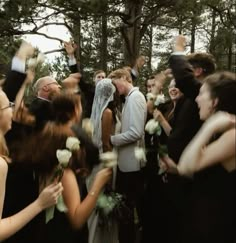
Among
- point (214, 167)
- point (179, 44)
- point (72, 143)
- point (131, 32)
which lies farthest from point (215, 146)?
point (131, 32)

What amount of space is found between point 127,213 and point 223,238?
2211mm

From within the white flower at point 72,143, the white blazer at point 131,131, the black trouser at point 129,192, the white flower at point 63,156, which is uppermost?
the white flower at point 72,143

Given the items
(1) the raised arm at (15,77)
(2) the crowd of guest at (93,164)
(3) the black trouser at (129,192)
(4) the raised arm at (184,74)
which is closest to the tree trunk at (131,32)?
(3) the black trouser at (129,192)

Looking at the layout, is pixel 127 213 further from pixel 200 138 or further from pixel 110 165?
pixel 200 138

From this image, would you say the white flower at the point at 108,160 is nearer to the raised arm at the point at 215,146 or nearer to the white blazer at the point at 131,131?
the raised arm at the point at 215,146

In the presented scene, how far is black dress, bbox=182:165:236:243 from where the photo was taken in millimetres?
2631

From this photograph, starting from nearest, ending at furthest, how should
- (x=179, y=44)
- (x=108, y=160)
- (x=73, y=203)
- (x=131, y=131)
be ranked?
(x=73, y=203) → (x=108, y=160) → (x=179, y=44) → (x=131, y=131)

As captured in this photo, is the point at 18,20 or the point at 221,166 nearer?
the point at 221,166

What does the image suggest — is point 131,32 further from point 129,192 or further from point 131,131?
point 129,192

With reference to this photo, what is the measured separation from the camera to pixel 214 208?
2.67 metres

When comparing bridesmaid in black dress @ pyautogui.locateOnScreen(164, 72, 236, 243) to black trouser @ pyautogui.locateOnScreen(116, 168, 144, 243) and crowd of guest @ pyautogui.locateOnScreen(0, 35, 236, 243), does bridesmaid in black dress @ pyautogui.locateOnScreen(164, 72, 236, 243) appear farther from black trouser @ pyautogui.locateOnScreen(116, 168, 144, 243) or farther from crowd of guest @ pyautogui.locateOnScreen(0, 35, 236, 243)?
black trouser @ pyautogui.locateOnScreen(116, 168, 144, 243)

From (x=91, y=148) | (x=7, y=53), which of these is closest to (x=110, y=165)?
(x=91, y=148)

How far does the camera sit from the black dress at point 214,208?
Answer: 2631 mm

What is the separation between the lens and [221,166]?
2.62 m
